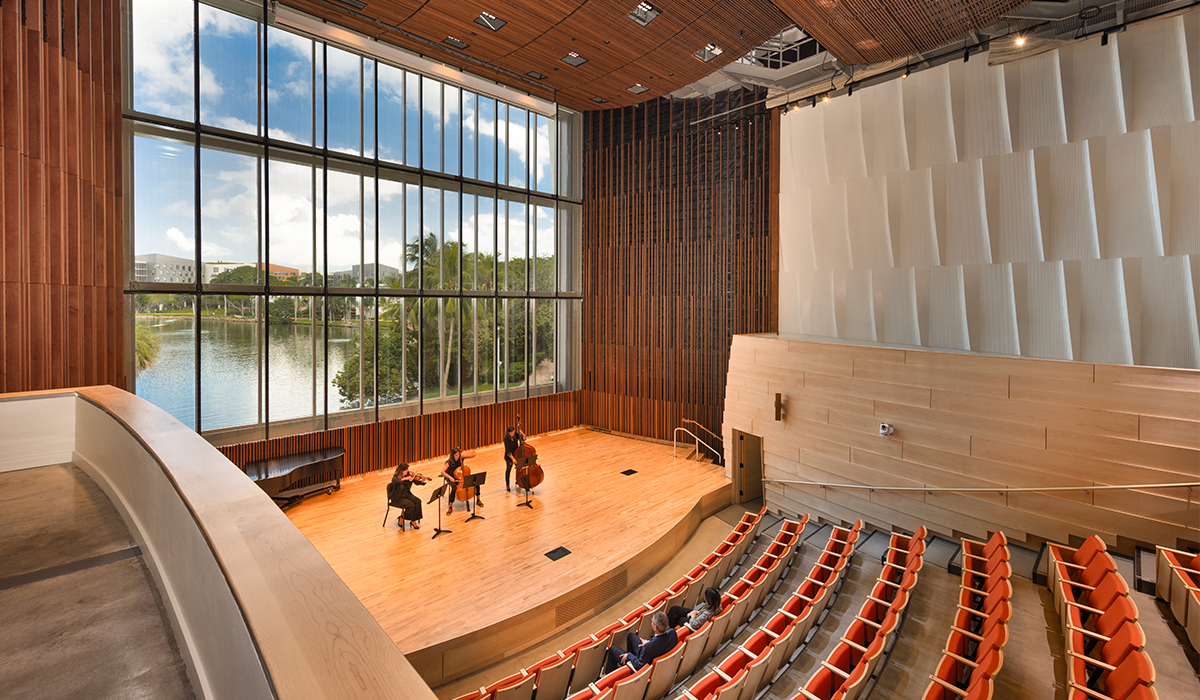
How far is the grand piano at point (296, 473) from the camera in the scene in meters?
7.04

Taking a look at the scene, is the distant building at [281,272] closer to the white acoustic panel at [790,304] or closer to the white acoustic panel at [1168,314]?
the white acoustic panel at [790,304]

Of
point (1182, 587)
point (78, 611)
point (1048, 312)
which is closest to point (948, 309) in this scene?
point (1048, 312)

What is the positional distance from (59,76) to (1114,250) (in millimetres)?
10540

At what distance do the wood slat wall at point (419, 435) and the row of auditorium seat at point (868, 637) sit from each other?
733cm

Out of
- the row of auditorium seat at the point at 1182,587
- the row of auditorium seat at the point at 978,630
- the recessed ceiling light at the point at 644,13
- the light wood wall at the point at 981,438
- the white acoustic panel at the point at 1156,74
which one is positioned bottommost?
the row of auditorium seat at the point at 978,630

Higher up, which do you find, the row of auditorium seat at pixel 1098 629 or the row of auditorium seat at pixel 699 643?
the row of auditorium seat at pixel 1098 629

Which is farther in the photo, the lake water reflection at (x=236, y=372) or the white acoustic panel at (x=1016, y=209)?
the lake water reflection at (x=236, y=372)

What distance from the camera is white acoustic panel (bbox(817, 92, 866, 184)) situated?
732 centimetres

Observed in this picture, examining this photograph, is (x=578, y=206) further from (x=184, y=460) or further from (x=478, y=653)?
(x=184, y=460)

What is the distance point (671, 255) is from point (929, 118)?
194 inches

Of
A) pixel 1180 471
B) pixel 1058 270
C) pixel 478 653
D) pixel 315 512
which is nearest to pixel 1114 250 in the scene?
pixel 1058 270

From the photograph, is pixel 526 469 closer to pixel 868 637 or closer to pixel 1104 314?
pixel 868 637

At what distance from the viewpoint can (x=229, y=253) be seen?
7320mm

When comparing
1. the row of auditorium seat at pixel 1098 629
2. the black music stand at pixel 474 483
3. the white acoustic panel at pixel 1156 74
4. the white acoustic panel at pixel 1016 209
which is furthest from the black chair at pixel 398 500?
the white acoustic panel at pixel 1156 74
